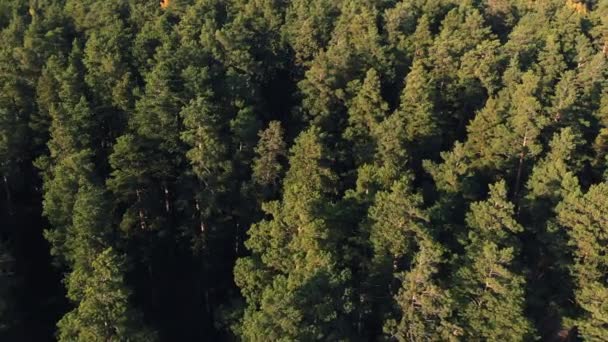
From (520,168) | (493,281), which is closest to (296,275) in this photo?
(493,281)

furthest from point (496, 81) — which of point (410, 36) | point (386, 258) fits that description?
point (386, 258)

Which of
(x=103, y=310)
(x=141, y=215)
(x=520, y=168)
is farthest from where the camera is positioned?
(x=520, y=168)

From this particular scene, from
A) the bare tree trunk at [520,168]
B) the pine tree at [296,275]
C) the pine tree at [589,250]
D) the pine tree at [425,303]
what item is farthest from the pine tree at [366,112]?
the pine tree at [425,303]

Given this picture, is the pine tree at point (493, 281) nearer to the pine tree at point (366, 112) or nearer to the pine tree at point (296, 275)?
the pine tree at point (296, 275)

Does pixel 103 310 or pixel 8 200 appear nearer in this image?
pixel 103 310

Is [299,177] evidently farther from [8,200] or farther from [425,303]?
[8,200]

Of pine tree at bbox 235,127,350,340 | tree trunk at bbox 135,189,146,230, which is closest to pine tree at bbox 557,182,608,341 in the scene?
pine tree at bbox 235,127,350,340

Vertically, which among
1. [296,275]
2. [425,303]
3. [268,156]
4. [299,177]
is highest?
[268,156]

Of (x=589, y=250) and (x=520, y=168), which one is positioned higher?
(x=520, y=168)

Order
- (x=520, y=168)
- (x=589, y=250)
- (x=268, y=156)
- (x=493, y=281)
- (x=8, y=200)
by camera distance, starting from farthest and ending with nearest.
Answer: (x=8, y=200)
(x=520, y=168)
(x=268, y=156)
(x=589, y=250)
(x=493, y=281)
